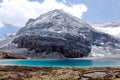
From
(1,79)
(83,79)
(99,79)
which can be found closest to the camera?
(99,79)

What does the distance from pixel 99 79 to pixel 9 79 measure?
1756 centimetres

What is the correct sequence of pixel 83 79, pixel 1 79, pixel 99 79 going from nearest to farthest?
pixel 99 79 → pixel 83 79 → pixel 1 79

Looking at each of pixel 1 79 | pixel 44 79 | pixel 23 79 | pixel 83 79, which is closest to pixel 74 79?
pixel 83 79

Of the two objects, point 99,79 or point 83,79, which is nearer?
point 99,79

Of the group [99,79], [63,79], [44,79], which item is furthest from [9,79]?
[99,79]

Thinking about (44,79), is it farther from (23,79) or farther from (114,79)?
(114,79)

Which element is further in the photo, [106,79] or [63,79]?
[63,79]

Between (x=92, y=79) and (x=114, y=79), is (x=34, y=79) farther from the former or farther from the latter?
(x=114, y=79)

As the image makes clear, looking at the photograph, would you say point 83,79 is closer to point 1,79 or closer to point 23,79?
point 23,79

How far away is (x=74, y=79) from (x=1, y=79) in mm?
14395

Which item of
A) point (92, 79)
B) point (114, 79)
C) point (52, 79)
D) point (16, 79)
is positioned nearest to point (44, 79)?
point (52, 79)

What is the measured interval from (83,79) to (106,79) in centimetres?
475

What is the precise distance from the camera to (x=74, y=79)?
50.9 metres

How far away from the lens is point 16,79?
53.6 m
